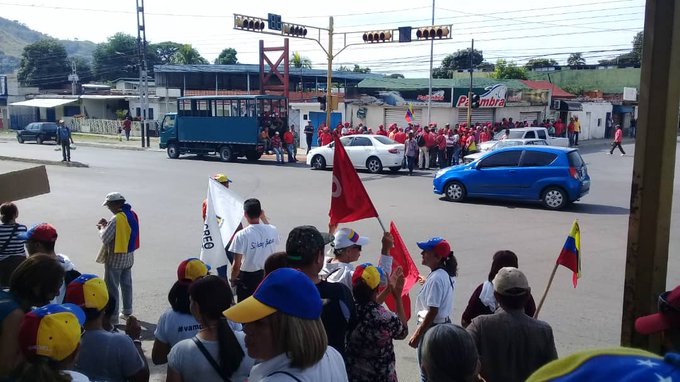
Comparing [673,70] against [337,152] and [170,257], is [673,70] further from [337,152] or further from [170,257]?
[170,257]

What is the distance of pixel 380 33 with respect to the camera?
2434 cm

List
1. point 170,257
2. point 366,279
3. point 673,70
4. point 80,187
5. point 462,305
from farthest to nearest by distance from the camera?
point 80,187 < point 170,257 < point 462,305 < point 366,279 < point 673,70

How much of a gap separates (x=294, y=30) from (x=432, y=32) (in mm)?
5826

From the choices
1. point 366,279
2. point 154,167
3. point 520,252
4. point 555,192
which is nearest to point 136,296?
point 366,279

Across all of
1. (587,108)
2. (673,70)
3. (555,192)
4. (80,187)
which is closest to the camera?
(673,70)

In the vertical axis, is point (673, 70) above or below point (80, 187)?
above

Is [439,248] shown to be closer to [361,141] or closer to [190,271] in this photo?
[190,271]

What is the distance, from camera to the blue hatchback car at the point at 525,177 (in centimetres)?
1534

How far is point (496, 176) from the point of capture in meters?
16.1

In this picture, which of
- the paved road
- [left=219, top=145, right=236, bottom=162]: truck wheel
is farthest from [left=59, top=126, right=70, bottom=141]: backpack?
[left=219, top=145, right=236, bottom=162]: truck wheel

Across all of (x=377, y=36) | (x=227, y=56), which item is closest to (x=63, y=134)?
(x=377, y=36)

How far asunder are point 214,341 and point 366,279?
108 centimetres

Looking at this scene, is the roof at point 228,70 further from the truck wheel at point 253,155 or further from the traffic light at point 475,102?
the truck wheel at point 253,155

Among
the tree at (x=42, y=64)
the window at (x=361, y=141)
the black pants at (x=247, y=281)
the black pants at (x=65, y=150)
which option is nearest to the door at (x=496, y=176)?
the window at (x=361, y=141)
